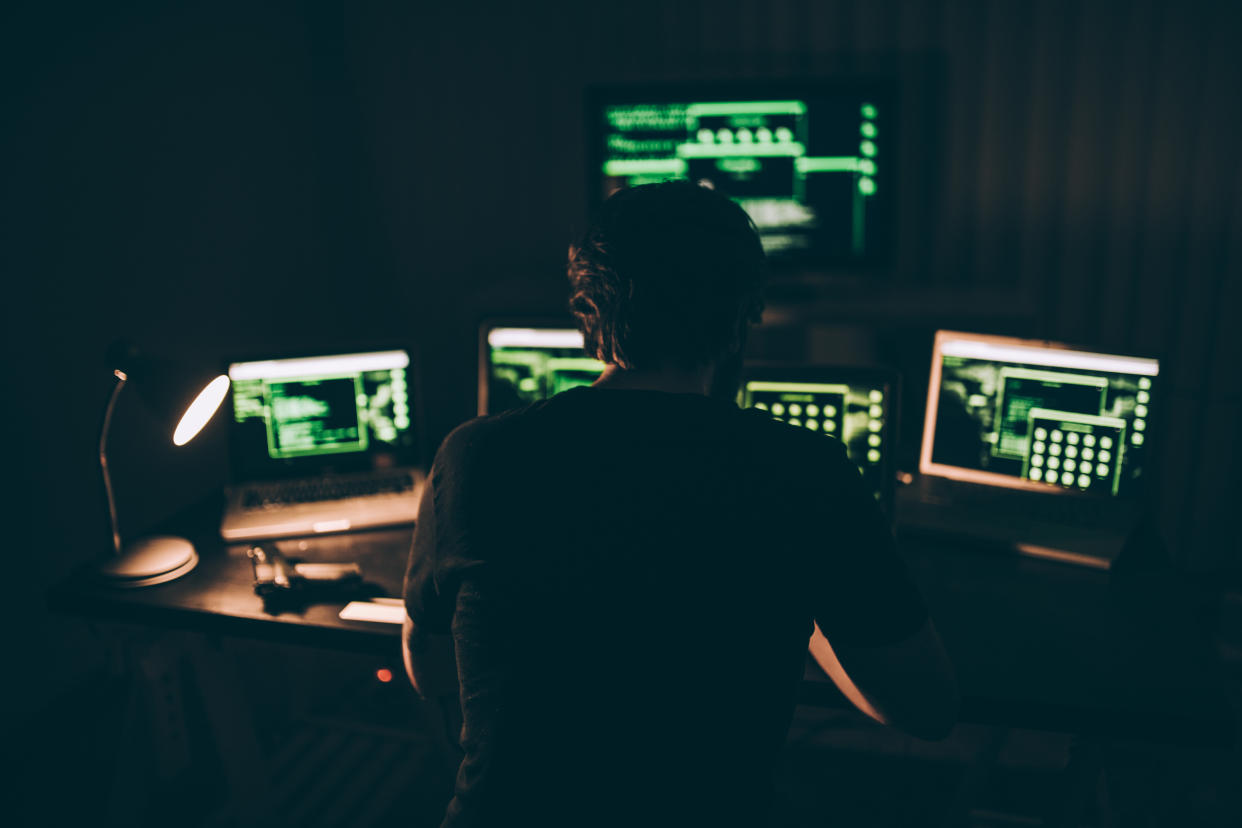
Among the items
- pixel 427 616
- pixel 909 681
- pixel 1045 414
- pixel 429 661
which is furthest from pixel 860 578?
pixel 1045 414

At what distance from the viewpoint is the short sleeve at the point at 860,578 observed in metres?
0.82

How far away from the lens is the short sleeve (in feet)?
2.70

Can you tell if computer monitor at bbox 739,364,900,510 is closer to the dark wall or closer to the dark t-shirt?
the dark wall

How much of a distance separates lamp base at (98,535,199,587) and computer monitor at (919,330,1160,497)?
1.43m

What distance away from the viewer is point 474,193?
8.71 ft

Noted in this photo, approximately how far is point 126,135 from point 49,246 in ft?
1.09

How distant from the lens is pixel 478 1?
255 cm

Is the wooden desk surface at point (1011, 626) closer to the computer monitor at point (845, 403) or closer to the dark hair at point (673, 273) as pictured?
the computer monitor at point (845, 403)

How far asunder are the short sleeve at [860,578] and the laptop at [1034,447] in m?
0.77

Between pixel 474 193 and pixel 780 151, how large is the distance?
1026mm

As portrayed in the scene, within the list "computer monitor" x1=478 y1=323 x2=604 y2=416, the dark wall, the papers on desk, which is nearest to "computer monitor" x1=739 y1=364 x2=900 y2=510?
the dark wall

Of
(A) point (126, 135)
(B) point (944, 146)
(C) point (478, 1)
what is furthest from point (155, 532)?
(B) point (944, 146)

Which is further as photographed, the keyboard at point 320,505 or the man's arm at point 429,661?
the keyboard at point 320,505

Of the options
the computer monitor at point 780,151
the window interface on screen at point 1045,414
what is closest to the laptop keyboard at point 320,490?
the computer monitor at point 780,151
